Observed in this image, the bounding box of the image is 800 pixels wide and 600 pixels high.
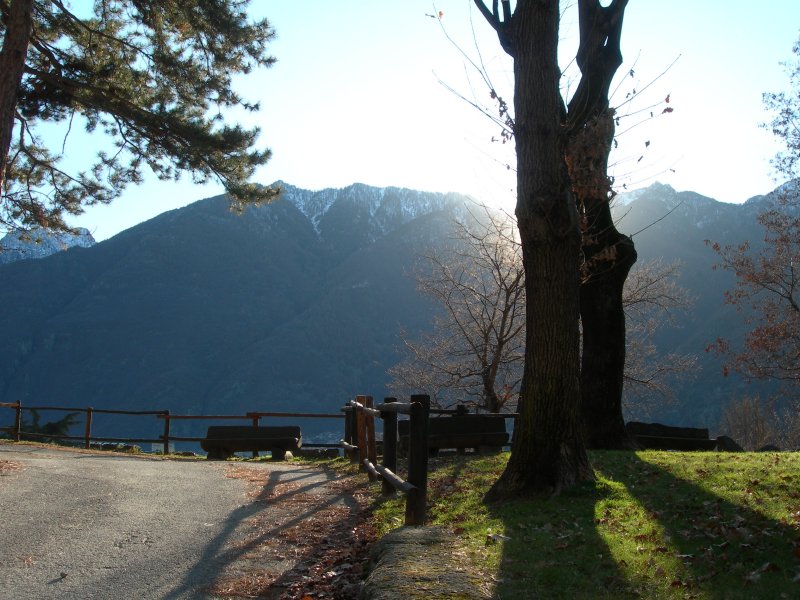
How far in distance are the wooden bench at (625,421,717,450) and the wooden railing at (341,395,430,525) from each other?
6285 mm

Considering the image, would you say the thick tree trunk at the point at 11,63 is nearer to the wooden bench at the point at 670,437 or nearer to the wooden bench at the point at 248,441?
the wooden bench at the point at 248,441

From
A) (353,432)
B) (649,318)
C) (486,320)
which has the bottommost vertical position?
(353,432)

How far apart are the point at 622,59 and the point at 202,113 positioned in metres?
8.36

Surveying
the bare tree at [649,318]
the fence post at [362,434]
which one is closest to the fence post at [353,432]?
the fence post at [362,434]

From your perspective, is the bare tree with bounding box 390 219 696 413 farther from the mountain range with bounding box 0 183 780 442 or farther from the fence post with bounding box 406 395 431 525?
the mountain range with bounding box 0 183 780 442

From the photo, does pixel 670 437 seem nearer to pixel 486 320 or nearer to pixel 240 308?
pixel 486 320

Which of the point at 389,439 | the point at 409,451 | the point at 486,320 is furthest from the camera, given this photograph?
the point at 486,320

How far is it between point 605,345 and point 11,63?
11.0 metres

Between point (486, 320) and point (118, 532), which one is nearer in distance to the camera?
point (118, 532)

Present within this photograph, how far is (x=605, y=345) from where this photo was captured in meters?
13.0

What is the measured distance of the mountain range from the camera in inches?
4289

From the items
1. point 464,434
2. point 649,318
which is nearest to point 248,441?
point 464,434

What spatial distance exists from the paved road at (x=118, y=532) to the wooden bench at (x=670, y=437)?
25.2ft

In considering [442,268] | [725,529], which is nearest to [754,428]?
[442,268]
